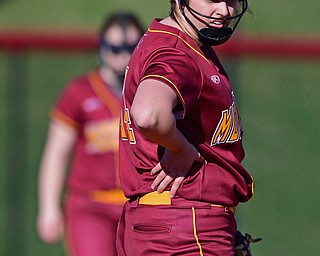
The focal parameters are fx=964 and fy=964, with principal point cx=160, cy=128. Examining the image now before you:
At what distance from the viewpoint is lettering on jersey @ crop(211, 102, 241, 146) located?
382 centimetres

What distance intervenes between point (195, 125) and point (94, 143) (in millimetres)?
3052

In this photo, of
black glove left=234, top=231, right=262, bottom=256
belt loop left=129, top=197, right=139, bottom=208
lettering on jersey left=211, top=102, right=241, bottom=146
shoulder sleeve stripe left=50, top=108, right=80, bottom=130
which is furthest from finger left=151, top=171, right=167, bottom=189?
shoulder sleeve stripe left=50, top=108, right=80, bottom=130

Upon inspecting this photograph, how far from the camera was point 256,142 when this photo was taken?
28.4 feet

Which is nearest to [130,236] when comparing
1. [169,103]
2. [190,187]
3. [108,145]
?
[190,187]

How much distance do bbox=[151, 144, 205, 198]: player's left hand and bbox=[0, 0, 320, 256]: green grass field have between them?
4.75m

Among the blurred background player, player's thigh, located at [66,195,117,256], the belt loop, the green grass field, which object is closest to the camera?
the belt loop

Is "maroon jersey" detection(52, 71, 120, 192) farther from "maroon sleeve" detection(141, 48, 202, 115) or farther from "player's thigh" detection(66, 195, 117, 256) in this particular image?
"maroon sleeve" detection(141, 48, 202, 115)

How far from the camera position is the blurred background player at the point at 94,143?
6.62 m

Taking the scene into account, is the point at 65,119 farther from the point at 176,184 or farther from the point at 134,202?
the point at 176,184

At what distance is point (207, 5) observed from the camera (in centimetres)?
375

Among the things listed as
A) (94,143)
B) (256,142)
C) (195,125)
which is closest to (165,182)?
(195,125)

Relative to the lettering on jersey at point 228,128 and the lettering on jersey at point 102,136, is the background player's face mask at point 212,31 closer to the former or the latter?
the lettering on jersey at point 228,128

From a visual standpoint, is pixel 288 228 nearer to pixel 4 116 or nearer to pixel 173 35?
pixel 4 116

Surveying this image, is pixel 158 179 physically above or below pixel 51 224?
above
